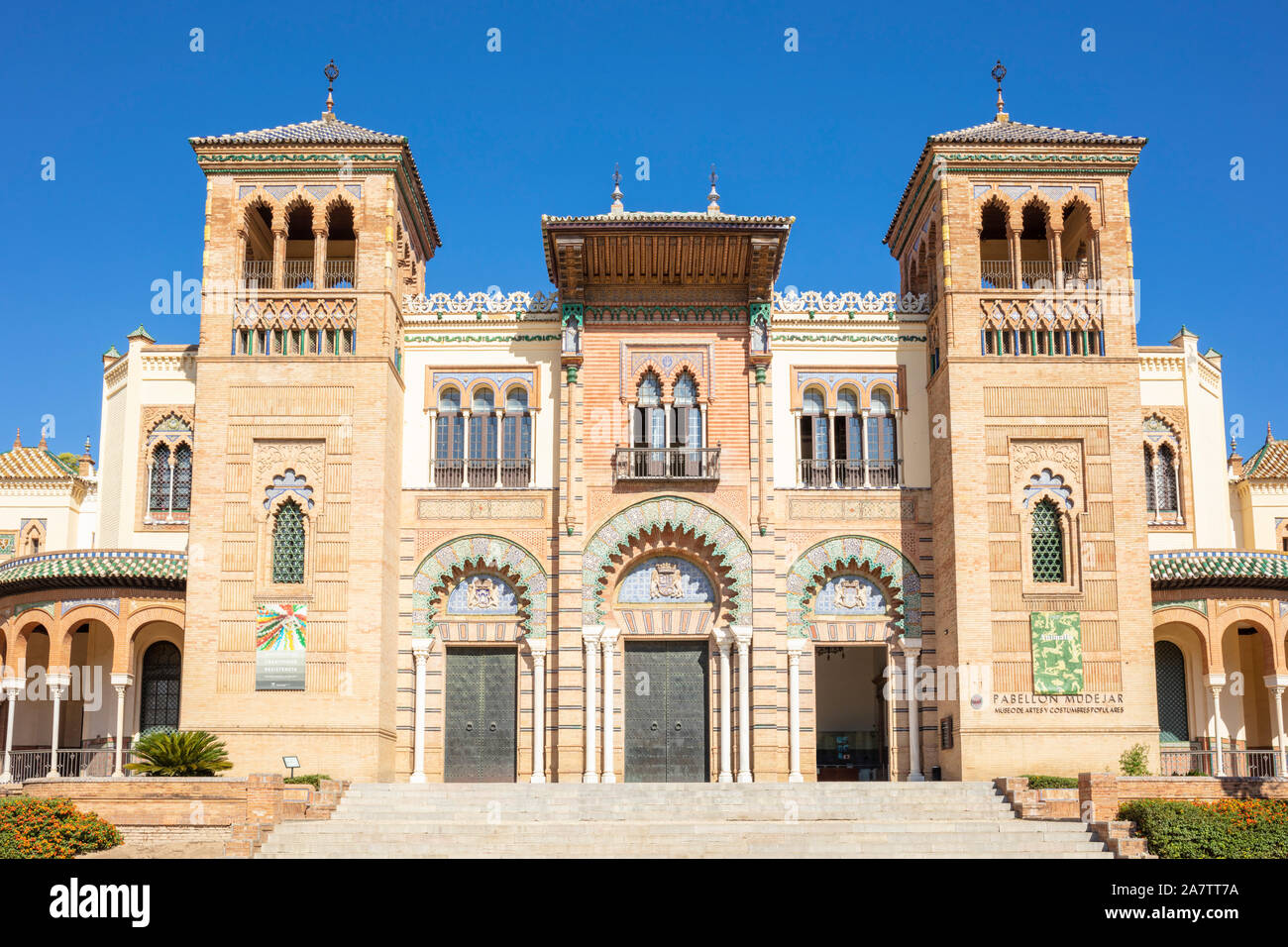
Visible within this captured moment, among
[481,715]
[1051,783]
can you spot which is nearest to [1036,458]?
[1051,783]

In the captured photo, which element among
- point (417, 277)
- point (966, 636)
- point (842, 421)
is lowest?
point (966, 636)

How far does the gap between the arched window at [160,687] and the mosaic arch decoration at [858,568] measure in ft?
38.6

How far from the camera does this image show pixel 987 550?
23250 mm

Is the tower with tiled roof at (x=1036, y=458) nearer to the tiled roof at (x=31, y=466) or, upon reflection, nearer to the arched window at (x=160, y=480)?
the arched window at (x=160, y=480)

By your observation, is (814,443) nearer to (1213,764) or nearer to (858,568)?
(858,568)

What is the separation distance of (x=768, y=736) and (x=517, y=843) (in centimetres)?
711

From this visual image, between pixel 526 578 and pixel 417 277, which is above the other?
pixel 417 277

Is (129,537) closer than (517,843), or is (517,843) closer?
(517,843)

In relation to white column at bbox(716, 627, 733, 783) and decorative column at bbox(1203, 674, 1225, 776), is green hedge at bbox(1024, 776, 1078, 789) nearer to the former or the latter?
decorative column at bbox(1203, 674, 1225, 776)

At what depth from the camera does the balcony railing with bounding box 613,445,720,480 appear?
2478 centimetres

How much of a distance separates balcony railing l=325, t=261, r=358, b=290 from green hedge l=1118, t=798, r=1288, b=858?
50.4 feet
